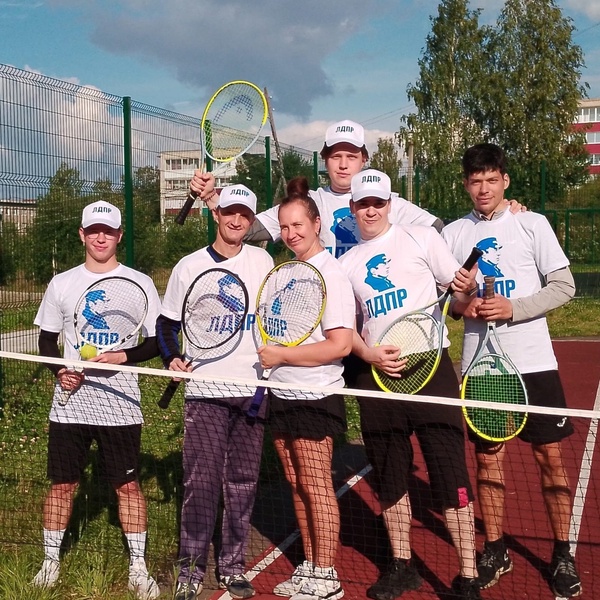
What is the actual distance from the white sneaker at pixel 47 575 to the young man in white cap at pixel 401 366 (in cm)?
162

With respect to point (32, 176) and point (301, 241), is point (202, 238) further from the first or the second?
point (301, 241)

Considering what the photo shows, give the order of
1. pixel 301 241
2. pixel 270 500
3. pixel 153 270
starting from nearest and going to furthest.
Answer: pixel 301 241, pixel 270 500, pixel 153 270

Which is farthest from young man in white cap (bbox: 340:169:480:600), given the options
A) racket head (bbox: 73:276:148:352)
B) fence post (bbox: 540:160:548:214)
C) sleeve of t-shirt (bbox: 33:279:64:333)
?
fence post (bbox: 540:160:548:214)

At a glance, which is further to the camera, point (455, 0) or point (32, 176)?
point (455, 0)

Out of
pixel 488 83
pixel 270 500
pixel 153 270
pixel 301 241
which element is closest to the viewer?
pixel 301 241

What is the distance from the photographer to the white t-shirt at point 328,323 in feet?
12.5

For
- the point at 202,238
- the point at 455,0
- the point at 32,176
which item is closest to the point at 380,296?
the point at 32,176

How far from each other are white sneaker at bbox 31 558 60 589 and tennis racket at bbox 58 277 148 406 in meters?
0.84

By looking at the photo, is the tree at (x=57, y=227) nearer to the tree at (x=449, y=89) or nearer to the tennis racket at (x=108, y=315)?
the tennis racket at (x=108, y=315)

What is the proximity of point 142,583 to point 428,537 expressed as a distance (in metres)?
1.79

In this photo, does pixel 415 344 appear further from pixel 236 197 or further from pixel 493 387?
pixel 236 197

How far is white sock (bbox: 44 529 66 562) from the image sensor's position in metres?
4.18

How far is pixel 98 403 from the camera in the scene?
161 inches

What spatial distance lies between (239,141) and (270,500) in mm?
2581
